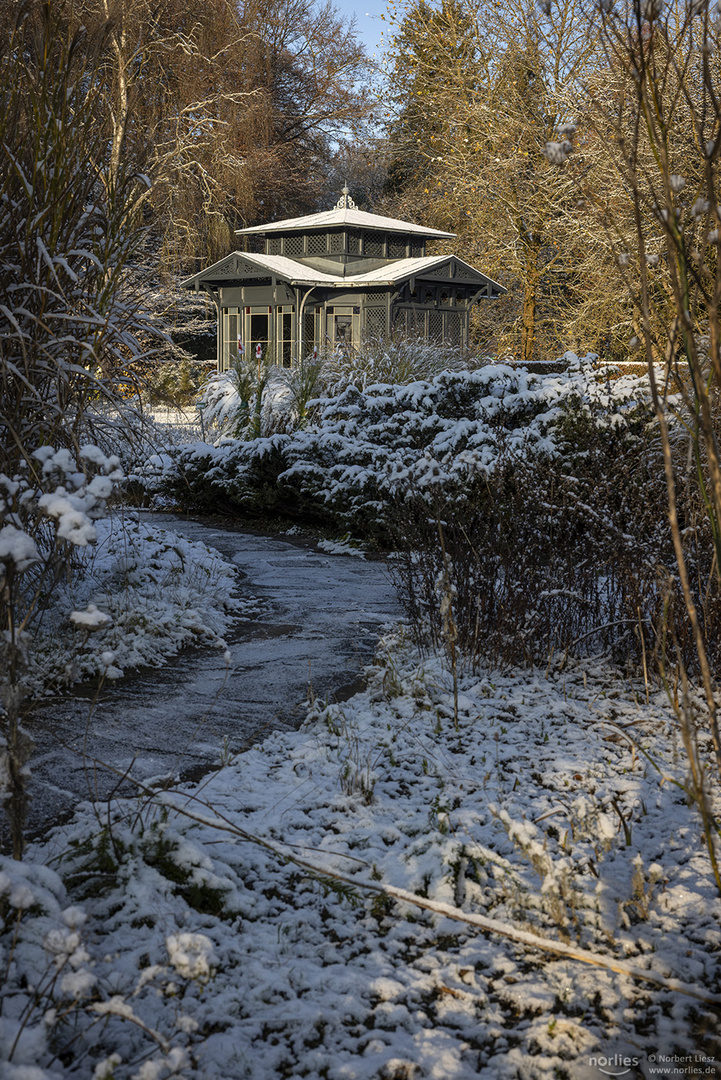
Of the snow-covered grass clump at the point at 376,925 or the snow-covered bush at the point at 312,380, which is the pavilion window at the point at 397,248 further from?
the snow-covered grass clump at the point at 376,925

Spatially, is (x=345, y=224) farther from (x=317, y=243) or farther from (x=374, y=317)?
(x=374, y=317)

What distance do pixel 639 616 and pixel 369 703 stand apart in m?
1.12

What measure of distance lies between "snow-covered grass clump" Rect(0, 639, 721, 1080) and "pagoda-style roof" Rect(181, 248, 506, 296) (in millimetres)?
18589

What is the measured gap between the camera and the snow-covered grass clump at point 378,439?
632 centimetres

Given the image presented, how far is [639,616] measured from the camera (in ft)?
11.2

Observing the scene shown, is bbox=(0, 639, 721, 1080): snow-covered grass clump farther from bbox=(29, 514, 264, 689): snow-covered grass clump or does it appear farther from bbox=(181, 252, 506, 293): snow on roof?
bbox=(181, 252, 506, 293): snow on roof

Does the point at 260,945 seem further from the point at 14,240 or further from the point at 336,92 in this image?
the point at 336,92

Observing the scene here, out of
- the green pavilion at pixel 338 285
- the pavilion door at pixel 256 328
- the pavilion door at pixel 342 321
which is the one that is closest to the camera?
the green pavilion at pixel 338 285

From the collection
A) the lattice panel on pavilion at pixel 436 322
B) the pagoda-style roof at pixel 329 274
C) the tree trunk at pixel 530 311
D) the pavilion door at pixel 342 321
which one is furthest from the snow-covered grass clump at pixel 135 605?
the lattice panel on pavilion at pixel 436 322

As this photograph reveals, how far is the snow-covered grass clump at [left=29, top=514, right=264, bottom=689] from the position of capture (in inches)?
146

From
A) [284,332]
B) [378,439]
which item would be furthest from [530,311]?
[378,439]

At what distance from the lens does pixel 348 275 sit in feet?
71.0

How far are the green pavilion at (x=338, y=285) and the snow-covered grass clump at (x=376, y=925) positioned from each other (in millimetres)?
18405

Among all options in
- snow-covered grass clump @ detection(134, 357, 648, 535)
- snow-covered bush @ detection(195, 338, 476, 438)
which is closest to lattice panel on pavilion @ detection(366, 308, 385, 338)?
snow-covered bush @ detection(195, 338, 476, 438)
